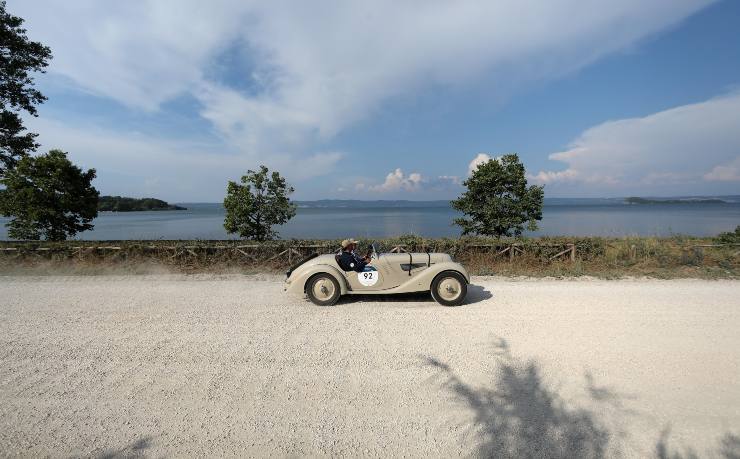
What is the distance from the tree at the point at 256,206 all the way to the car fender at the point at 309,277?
1044cm

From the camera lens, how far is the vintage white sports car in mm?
6711

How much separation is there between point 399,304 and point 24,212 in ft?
Answer: 62.9

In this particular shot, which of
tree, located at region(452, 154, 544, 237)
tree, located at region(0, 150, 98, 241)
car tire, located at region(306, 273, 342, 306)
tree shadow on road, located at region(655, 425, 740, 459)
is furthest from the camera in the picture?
tree, located at region(452, 154, 544, 237)

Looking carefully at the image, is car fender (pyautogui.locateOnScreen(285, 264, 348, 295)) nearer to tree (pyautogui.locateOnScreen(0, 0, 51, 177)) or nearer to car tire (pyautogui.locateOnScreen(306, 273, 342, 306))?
car tire (pyautogui.locateOnScreen(306, 273, 342, 306))

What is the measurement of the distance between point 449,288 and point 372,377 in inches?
124

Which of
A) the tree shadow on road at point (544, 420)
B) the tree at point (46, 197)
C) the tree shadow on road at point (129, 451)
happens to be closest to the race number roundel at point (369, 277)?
the tree shadow on road at point (544, 420)

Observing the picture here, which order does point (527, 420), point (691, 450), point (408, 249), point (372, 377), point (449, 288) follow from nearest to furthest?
point (691, 450), point (527, 420), point (372, 377), point (449, 288), point (408, 249)

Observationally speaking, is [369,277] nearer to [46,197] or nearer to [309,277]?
[309,277]

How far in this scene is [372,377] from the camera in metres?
4.03

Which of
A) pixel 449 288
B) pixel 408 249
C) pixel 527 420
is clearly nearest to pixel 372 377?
pixel 527 420

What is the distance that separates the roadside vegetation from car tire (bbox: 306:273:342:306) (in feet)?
11.8

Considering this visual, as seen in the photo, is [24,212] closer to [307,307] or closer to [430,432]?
[307,307]

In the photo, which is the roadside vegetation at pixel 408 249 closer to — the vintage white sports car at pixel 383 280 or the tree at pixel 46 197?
the vintage white sports car at pixel 383 280

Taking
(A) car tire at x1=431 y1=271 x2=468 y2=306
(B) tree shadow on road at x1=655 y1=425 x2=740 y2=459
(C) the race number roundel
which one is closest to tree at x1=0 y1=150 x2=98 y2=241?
(C) the race number roundel
